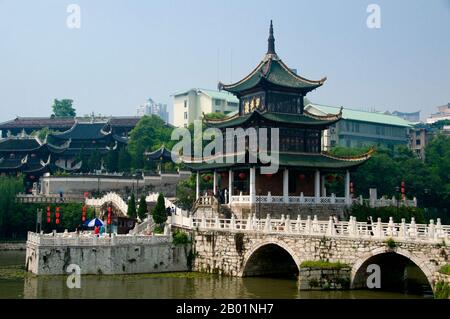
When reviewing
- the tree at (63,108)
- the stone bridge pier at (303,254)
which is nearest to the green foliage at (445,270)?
the stone bridge pier at (303,254)

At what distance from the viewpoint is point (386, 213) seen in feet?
167

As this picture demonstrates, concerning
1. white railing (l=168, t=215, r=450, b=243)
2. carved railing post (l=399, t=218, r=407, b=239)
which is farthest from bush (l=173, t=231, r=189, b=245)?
carved railing post (l=399, t=218, r=407, b=239)

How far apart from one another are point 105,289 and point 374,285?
13387 mm

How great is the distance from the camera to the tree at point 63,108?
402 feet

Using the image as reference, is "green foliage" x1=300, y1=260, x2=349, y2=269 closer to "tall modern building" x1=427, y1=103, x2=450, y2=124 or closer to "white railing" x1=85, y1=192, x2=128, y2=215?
"white railing" x1=85, y1=192, x2=128, y2=215

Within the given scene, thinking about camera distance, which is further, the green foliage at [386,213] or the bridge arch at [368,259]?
the green foliage at [386,213]

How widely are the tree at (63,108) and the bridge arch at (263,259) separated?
87.0m

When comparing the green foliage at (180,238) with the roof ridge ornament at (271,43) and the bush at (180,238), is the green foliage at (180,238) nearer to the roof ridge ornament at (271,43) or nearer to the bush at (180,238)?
the bush at (180,238)

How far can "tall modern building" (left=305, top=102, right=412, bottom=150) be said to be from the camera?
299 feet

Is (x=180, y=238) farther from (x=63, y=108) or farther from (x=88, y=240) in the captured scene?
(x=63, y=108)

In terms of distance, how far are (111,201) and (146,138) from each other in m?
29.0

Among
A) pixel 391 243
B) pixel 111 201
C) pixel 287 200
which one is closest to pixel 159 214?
pixel 287 200

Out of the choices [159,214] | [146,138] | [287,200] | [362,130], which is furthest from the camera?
[362,130]
